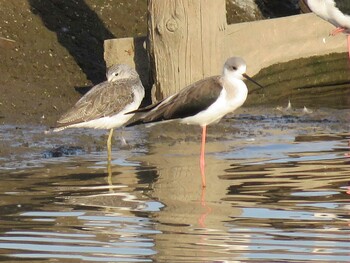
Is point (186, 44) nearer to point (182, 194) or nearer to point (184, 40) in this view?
point (184, 40)

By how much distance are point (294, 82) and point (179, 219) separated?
21.5ft

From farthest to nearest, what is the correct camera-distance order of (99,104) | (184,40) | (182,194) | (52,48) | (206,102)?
1. (52,48)
2. (184,40)
3. (99,104)
4. (206,102)
5. (182,194)

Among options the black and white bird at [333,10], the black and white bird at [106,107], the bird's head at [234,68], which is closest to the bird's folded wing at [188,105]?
the bird's head at [234,68]

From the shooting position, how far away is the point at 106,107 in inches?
404

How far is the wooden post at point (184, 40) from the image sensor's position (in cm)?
1165

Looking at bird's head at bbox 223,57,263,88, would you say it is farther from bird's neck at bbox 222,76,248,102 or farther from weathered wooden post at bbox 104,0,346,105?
weathered wooden post at bbox 104,0,346,105

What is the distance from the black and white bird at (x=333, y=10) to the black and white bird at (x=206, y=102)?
3940mm

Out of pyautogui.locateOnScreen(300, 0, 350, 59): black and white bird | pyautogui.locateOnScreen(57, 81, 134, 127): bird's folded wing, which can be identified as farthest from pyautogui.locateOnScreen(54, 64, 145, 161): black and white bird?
pyautogui.locateOnScreen(300, 0, 350, 59): black and white bird

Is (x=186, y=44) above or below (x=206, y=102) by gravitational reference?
above

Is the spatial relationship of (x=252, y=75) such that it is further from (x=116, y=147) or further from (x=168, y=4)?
Result: (x=116, y=147)

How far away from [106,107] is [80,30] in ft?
13.3

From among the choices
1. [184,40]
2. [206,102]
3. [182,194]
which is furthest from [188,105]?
[184,40]

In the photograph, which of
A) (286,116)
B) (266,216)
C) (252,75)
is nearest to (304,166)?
(266,216)

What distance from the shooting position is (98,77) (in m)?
13.4
